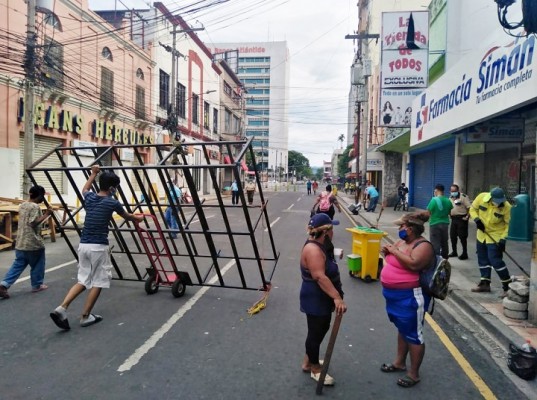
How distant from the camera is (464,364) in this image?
13.6ft

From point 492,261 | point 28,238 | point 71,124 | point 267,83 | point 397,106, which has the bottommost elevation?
point 492,261

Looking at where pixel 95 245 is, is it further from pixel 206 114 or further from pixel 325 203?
pixel 206 114

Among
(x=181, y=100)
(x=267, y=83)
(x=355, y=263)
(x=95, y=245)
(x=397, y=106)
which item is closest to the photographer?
(x=95, y=245)

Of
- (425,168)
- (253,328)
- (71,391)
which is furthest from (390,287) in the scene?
(425,168)

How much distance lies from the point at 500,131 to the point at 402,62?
27.6 ft

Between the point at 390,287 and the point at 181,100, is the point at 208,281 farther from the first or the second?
the point at 181,100

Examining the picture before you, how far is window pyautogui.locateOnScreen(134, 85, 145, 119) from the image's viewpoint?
2608cm

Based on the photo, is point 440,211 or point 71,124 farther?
point 71,124

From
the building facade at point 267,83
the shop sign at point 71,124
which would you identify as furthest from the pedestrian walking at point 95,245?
the building facade at point 267,83

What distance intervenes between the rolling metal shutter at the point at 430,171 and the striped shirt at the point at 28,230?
49.2ft

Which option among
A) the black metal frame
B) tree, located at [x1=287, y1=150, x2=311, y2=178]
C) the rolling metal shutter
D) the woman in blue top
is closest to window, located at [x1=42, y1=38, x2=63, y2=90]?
the black metal frame

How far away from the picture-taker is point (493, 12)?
1391cm

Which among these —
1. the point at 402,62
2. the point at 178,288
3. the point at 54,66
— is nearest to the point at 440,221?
the point at 178,288

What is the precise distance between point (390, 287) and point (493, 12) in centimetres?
1406
